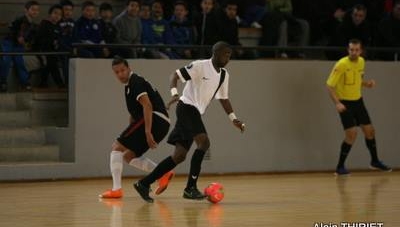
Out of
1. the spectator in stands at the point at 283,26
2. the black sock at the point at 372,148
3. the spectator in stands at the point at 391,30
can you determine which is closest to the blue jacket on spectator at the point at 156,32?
the spectator in stands at the point at 283,26

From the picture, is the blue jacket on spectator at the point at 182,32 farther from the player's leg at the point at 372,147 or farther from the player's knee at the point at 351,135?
the player's leg at the point at 372,147

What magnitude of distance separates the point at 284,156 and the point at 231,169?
101cm

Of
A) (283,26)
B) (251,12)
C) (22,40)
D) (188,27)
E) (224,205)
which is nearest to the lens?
(224,205)

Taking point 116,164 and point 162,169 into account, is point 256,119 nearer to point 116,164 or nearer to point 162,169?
point 116,164

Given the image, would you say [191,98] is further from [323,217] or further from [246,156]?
[246,156]

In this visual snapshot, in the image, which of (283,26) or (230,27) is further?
(283,26)

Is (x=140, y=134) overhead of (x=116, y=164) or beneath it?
overhead

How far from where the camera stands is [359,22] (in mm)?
16797

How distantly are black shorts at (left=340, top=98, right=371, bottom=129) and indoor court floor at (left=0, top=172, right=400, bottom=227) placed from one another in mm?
1132

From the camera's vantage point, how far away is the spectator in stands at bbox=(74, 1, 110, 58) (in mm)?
14703

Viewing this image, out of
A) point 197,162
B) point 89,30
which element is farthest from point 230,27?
point 197,162

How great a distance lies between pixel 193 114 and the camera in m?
10.9

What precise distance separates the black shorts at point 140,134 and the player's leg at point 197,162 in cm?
56

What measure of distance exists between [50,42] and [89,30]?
63cm
